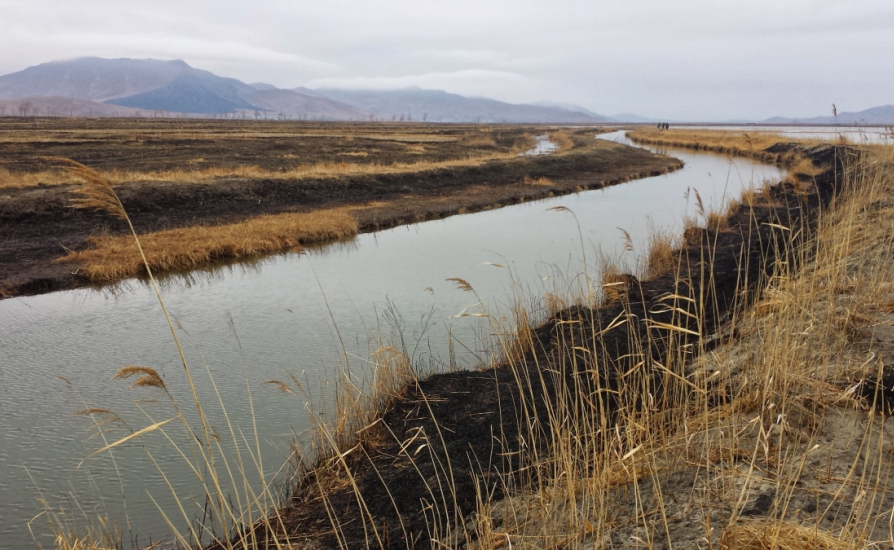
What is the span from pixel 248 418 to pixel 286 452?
93 cm

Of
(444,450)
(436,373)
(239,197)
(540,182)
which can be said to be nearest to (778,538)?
(444,450)

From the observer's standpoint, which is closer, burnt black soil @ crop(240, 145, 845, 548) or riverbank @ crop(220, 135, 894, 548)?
riverbank @ crop(220, 135, 894, 548)

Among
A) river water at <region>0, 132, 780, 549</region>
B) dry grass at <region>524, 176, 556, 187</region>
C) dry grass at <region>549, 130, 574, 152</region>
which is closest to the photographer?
river water at <region>0, 132, 780, 549</region>

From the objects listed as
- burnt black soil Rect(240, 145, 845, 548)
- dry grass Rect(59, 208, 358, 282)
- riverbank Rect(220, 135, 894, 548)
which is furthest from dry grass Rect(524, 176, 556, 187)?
riverbank Rect(220, 135, 894, 548)

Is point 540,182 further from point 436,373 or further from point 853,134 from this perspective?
point 436,373

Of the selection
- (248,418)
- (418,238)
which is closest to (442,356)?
(248,418)

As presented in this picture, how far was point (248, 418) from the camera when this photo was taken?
5.96 m

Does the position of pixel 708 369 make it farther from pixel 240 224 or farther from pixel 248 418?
pixel 240 224

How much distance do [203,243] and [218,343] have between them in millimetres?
6400

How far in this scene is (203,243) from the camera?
1377 cm

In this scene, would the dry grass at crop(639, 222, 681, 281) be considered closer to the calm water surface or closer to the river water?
the river water

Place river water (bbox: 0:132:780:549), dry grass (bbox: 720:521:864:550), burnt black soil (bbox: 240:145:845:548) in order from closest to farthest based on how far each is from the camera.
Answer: dry grass (bbox: 720:521:864:550)
burnt black soil (bbox: 240:145:845:548)
river water (bbox: 0:132:780:549)

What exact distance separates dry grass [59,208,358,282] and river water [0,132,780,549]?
1.96 ft

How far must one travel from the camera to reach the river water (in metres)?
4.88
